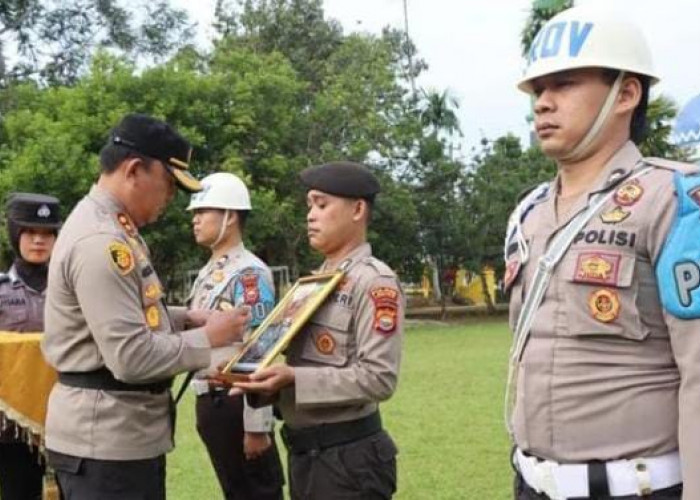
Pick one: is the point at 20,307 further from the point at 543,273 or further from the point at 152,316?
the point at 543,273

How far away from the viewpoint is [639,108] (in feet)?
7.42

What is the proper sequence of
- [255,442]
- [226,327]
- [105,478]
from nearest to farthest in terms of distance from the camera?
1. [105,478]
2. [226,327]
3. [255,442]

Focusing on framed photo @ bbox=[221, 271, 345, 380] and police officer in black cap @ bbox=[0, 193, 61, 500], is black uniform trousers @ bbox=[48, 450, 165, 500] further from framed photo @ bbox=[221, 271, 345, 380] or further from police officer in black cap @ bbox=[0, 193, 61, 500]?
police officer in black cap @ bbox=[0, 193, 61, 500]

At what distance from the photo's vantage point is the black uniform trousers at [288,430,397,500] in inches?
135

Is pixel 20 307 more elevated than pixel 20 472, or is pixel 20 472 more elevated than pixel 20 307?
pixel 20 307

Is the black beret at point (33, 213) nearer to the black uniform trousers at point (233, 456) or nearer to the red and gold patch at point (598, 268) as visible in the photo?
the black uniform trousers at point (233, 456)

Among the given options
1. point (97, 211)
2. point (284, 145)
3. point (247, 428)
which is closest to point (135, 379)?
point (97, 211)

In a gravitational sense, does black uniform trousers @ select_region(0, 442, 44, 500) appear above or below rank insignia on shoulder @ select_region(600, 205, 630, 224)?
below

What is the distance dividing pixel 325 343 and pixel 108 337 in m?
0.79

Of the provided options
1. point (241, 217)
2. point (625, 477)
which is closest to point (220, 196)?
point (241, 217)

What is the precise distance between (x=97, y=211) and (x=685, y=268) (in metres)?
1.97

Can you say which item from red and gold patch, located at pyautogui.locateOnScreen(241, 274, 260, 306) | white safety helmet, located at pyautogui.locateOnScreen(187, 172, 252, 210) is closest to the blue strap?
red and gold patch, located at pyautogui.locateOnScreen(241, 274, 260, 306)

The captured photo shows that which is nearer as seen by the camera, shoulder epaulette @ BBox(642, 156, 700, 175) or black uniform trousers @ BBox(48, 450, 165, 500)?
shoulder epaulette @ BBox(642, 156, 700, 175)

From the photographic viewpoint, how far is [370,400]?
11.2 feet
